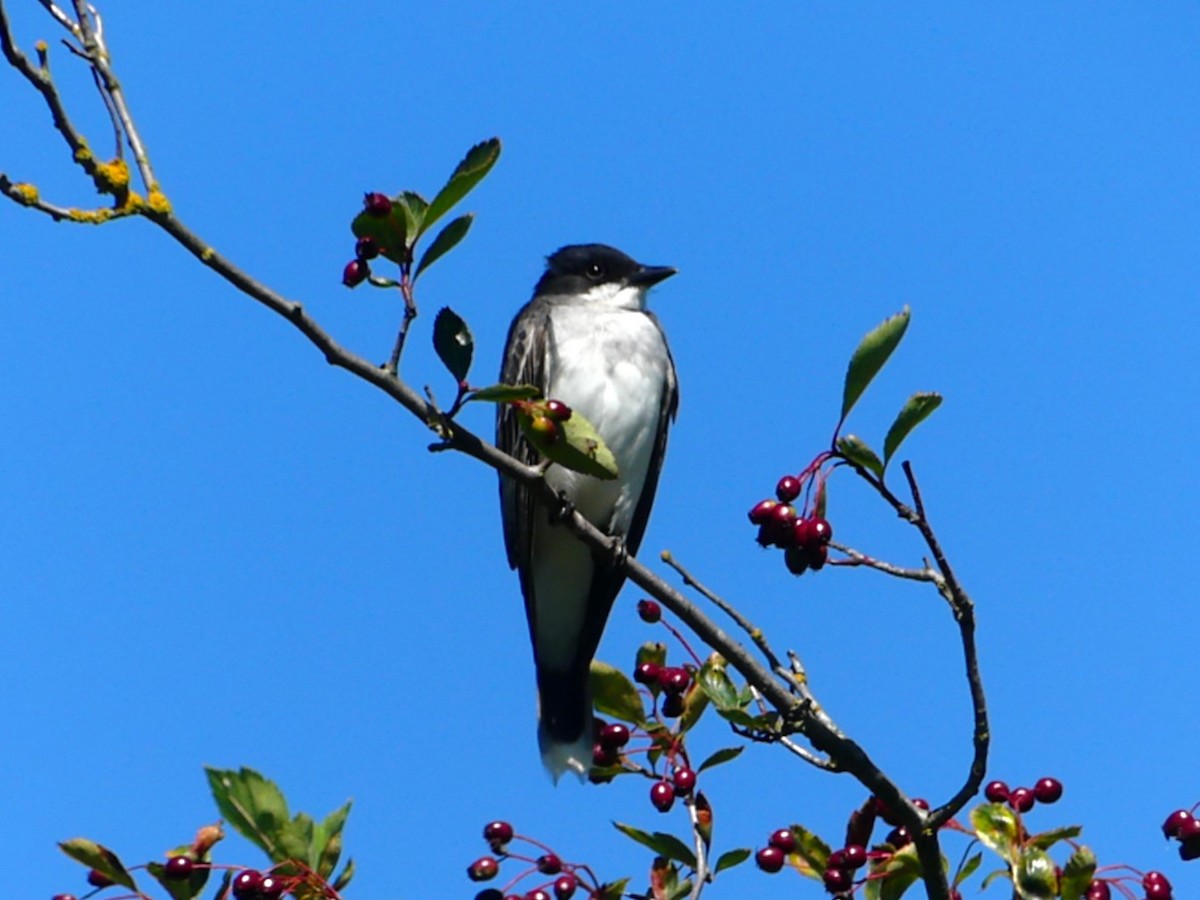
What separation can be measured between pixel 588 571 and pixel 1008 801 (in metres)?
3.47

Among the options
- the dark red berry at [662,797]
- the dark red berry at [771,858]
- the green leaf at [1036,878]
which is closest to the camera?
→ the green leaf at [1036,878]

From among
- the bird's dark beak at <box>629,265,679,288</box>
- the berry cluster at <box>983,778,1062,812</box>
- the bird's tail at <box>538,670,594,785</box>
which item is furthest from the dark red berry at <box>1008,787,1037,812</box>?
the bird's dark beak at <box>629,265,679,288</box>

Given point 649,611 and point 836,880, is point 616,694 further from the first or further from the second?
point 836,880

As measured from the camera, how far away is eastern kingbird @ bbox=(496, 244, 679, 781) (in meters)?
7.07

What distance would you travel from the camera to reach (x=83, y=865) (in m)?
3.71

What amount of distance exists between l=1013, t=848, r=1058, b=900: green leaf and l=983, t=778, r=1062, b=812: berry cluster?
1.22ft

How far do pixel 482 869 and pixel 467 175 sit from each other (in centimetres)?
183

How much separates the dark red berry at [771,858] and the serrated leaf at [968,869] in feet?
1.44

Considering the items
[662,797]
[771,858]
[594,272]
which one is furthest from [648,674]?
[594,272]

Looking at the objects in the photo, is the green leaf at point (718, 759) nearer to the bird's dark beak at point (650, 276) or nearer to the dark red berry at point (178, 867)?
the dark red berry at point (178, 867)

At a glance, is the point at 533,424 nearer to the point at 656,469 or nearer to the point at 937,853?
the point at 937,853

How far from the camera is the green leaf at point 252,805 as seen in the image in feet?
12.7

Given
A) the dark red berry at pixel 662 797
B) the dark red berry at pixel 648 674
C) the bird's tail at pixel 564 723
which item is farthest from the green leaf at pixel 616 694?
the bird's tail at pixel 564 723

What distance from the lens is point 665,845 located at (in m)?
4.28
